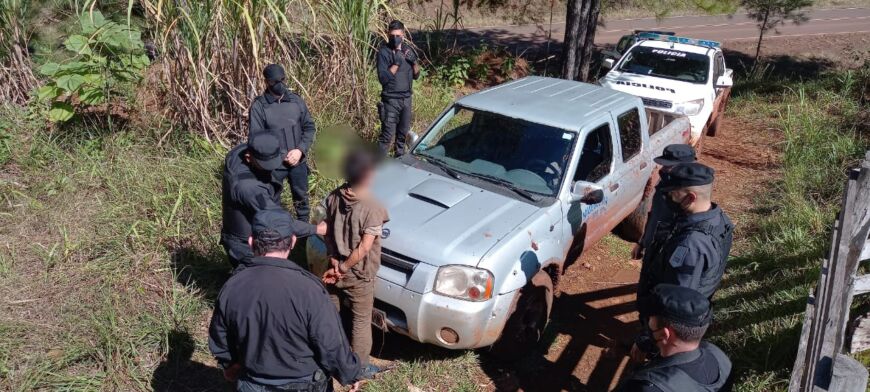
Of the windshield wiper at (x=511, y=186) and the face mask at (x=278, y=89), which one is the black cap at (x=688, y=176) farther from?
the face mask at (x=278, y=89)

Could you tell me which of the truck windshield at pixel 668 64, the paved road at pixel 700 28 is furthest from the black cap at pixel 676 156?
the paved road at pixel 700 28

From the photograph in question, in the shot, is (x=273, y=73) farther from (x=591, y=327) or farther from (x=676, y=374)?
(x=676, y=374)

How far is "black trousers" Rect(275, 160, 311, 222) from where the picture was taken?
5.20 m

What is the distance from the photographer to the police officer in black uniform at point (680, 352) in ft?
8.15

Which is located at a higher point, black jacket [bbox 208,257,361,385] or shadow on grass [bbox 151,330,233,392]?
black jacket [bbox 208,257,361,385]

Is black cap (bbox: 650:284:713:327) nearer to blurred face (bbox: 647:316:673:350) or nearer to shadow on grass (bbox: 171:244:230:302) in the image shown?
blurred face (bbox: 647:316:673:350)

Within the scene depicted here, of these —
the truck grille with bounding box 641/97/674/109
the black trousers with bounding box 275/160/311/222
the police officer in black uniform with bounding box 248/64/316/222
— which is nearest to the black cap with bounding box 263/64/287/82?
the police officer in black uniform with bounding box 248/64/316/222

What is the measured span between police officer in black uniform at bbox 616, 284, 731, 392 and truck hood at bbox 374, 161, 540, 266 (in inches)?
58.1

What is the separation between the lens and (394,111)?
716 centimetres

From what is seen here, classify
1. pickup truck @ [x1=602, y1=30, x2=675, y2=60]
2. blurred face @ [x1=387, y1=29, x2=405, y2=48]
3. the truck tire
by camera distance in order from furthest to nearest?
pickup truck @ [x1=602, y1=30, x2=675, y2=60] < blurred face @ [x1=387, y1=29, x2=405, y2=48] < the truck tire

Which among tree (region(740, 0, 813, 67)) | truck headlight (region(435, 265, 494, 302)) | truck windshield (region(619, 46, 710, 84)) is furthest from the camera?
tree (region(740, 0, 813, 67))

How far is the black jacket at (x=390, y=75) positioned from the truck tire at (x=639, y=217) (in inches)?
106

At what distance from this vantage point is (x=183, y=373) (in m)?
4.07

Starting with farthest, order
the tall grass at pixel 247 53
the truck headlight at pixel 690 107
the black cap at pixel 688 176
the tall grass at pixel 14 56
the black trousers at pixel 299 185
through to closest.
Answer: the truck headlight at pixel 690 107, the tall grass at pixel 14 56, the tall grass at pixel 247 53, the black trousers at pixel 299 185, the black cap at pixel 688 176
